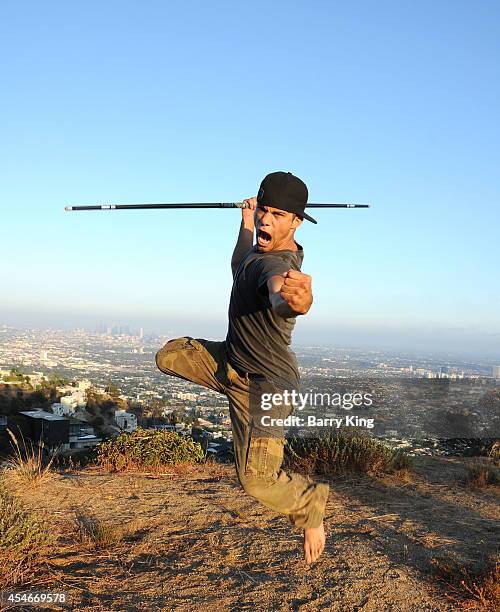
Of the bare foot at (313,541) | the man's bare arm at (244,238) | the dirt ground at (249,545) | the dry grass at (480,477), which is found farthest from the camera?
the dry grass at (480,477)

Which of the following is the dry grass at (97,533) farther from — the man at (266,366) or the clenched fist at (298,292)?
the clenched fist at (298,292)

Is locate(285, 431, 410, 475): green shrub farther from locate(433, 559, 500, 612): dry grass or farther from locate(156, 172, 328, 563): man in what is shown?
locate(156, 172, 328, 563): man

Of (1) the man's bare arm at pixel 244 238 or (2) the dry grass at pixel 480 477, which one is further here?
(2) the dry grass at pixel 480 477

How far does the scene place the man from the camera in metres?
3.87

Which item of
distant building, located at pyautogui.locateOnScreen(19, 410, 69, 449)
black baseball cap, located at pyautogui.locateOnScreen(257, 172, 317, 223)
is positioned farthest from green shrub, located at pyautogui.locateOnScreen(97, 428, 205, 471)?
black baseball cap, located at pyautogui.locateOnScreen(257, 172, 317, 223)

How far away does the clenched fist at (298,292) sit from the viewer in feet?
9.12

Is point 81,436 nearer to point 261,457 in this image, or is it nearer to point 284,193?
point 261,457

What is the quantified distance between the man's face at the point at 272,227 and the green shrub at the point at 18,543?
11.8 ft

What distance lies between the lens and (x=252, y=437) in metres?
4.07

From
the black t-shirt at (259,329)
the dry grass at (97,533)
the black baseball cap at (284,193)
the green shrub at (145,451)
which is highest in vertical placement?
the black baseball cap at (284,193)

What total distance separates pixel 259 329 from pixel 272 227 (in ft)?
2.02

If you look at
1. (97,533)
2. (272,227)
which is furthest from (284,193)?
(97,533)

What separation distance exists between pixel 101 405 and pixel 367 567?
16.4 m

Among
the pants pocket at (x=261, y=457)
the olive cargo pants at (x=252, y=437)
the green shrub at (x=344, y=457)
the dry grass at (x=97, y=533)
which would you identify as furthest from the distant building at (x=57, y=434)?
the pants pocket at (x=261, y=457)
